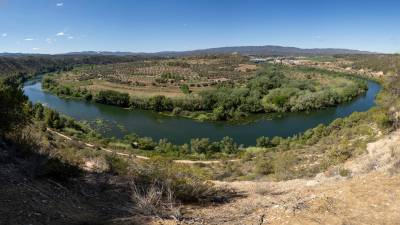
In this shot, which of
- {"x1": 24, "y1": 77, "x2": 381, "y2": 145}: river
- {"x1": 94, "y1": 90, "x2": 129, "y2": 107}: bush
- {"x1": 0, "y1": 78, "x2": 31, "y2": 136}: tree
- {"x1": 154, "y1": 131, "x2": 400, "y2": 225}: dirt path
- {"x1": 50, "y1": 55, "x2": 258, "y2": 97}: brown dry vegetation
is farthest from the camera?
{"x1": 50, "y1": 55, "x2": 258, "y2": 97}: brown dry vegetation

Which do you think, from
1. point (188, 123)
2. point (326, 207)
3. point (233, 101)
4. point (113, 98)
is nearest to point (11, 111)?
point (326, 207)

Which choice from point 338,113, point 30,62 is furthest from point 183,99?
point 30,62

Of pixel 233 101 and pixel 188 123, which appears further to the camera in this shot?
pixel 233 101

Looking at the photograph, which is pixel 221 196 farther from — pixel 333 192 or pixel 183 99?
pixel 183 99

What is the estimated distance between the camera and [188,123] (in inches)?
2623

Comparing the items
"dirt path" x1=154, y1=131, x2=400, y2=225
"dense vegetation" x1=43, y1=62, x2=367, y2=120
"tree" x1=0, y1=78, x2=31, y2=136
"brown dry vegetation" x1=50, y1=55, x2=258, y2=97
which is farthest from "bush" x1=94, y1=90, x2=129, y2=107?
"dirt path" x1=154, y1=131, x2=400, y2=225

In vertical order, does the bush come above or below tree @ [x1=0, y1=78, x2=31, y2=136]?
below

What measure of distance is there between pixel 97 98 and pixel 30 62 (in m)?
123

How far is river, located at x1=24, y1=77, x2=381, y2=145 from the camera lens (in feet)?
188

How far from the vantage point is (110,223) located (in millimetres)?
6910

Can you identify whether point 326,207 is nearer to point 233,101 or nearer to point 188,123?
point 188,123

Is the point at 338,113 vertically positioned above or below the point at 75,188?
below

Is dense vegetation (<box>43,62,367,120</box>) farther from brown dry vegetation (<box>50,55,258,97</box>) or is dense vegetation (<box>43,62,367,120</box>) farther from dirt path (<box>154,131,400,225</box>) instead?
dirt path (<box>154,131,400,225</box>)

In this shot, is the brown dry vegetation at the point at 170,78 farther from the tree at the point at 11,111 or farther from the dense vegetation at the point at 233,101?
the tree at the point at 11,111
